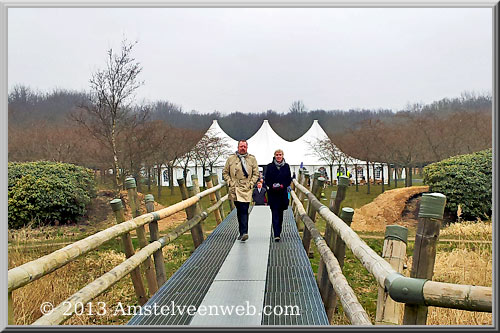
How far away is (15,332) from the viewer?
1.85m

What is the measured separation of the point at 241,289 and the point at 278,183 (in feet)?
8.02

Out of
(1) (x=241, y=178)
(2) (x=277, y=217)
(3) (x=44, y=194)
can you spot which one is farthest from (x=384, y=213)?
(3) (x=44, y=194)

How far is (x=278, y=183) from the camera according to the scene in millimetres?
5949

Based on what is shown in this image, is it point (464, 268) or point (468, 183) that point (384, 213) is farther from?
point (464, 268)

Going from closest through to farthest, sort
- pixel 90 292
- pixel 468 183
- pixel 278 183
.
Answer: pixel 90 292 < pixel 278 183 < pixel 468 183

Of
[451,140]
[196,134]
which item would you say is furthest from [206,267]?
[196,134]

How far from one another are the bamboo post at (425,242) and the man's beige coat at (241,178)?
3.97m

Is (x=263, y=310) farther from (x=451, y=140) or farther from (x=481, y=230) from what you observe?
(x=451, y=140)

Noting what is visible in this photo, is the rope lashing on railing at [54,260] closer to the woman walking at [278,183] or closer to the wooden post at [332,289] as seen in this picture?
the wooden post at [332,289]

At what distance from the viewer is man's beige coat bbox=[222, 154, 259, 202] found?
5.85 meters

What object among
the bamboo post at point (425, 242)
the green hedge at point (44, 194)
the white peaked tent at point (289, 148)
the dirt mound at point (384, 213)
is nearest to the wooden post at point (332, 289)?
the bamboo post at point (425, 242)

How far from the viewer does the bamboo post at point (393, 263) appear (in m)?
2.12

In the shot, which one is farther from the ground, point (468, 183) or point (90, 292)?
point (468, 183)

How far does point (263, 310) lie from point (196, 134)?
22960 millimetres
